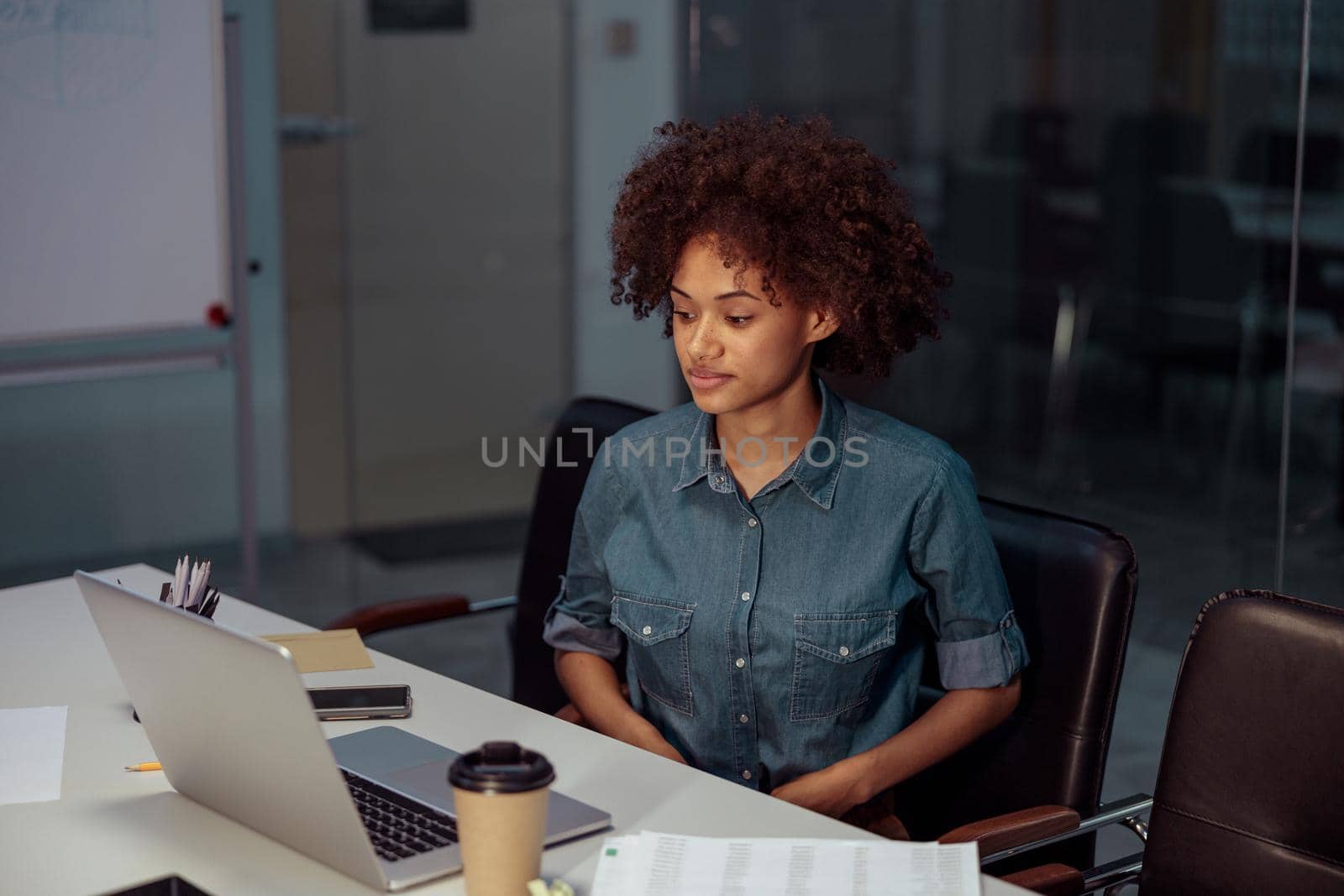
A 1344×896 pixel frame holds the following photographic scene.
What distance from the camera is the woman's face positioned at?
1988 millimetres

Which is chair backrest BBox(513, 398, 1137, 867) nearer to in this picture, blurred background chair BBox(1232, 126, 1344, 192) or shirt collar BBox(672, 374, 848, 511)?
shirt collar BBox(672, 374, 848, 511)

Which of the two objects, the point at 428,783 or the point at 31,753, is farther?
the point at 31,753

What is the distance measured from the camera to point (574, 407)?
2658mm

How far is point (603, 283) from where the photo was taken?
510cm

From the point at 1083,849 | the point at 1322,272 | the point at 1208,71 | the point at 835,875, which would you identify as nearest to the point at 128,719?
the point at 835,875

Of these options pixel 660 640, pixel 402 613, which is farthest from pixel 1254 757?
pixel 402 613

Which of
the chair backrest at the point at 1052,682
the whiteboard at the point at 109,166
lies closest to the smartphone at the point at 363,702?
the chair backrest at the point at 1052,682

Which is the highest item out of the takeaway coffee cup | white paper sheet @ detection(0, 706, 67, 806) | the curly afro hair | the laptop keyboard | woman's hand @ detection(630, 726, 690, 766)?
the curly afro hair

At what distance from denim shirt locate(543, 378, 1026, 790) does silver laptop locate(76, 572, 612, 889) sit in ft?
1.38

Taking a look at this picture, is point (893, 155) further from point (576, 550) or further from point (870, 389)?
point (576, 550)

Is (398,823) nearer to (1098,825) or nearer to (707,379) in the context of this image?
(707,379)

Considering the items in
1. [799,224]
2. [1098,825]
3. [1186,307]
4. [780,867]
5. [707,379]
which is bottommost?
[1098,825]

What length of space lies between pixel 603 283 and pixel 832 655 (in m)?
3.23

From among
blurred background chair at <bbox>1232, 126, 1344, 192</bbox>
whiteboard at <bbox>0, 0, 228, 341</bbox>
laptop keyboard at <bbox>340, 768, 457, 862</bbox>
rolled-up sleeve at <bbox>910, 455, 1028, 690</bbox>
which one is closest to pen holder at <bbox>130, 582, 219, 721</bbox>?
laptop keyboard at <bbox>340, 768, 457, 862</bbox>
